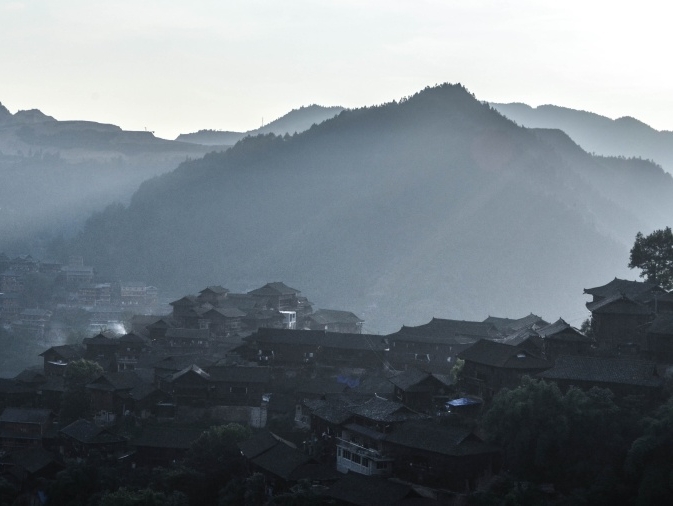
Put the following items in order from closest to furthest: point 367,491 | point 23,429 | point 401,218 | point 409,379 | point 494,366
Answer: point 367,491, point 494,366, point 409,379, point 23,429, point 401,218

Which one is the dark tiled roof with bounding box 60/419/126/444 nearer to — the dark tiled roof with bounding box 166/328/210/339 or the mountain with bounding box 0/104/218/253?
the dark tiled roof with bounding box 166/328/210/339

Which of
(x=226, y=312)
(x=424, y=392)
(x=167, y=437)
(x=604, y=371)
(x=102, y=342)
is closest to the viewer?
(x=604, y=371)

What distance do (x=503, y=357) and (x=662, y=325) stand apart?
17.0ft

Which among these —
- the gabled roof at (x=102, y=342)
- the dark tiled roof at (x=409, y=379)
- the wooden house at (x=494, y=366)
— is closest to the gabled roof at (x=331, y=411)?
the dark tiled roof at (x=409, y=379)

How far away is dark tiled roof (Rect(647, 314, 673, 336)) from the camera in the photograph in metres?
27.5

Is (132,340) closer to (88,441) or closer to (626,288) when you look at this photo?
(88,441)

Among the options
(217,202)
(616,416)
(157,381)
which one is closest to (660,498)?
(616,416)

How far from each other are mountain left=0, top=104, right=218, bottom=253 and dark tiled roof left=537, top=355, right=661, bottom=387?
113 metres

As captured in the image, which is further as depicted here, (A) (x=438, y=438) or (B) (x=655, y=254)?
(B) (x=655, y=254)

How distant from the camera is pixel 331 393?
3431cm

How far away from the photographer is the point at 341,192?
104 meters

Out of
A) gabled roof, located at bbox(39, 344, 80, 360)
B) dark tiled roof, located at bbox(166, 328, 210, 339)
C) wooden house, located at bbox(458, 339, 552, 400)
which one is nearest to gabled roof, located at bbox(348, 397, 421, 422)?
wooden house, located at bbox(458, 339, 552, 400)

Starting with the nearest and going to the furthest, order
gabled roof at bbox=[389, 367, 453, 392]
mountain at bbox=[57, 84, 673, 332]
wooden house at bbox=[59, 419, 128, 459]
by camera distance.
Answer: gabled roof at bbox=[389, 367, 453, 392] < wooden house at bbox=[59, 419, 128, 459] < mountain at bbox=[57, 84, 673, 332]

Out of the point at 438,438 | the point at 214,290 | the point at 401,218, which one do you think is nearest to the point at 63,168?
the point at 401,218
